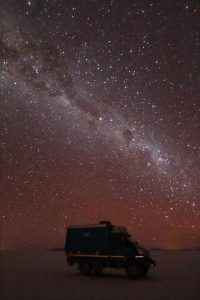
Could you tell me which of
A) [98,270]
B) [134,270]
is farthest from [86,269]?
[134,270]

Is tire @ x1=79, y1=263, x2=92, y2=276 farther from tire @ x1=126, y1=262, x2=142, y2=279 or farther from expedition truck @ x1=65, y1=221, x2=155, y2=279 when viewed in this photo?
tire @ x1=126, y1=262, x2=142, y2=279

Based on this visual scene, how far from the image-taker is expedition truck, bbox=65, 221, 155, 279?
21.2 metres

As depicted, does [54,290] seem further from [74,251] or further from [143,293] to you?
[74,251]

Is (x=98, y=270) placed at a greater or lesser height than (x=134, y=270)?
lesser

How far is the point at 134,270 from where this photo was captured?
20.7 metres

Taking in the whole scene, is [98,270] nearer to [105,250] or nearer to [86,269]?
[86,269]

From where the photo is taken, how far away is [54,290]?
15570 millimetres

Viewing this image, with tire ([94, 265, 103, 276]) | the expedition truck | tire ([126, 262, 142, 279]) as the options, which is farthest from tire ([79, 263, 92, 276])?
tire ([126, 262, 142, 279])

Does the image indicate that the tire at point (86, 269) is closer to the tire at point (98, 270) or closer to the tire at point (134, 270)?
the tire at point (98, 270)

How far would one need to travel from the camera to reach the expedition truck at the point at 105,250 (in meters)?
21.2

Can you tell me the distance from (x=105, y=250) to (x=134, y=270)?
99.0 inches

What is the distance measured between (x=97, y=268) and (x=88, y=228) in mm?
2598

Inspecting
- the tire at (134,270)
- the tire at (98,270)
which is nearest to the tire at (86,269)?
the tire at (98,270)

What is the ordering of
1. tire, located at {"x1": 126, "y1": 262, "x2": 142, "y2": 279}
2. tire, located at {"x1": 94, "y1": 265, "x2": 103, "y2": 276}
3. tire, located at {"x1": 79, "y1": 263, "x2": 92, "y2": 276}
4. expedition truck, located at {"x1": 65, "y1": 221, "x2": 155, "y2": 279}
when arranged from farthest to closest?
tire, located at {"x1": 79, "y1": 263, "x2": 92, "y2": 276}, tire, located at {"x1": 94, "y1": 265, "x2": 103, "y2": 276}, expedition truck, located at {"x1": 65, "y1": 221, "x2": 155, "y2": 279}, tire, located at {"x1": 126, "y1": 262, "x2": 142, "y2": 279}
